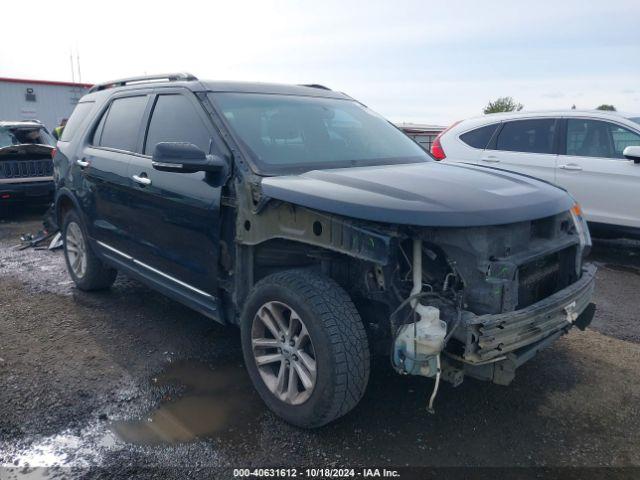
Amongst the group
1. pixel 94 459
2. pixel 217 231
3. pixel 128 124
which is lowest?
pixel 94 459

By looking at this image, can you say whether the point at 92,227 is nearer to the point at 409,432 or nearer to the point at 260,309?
A: the point at 260,309

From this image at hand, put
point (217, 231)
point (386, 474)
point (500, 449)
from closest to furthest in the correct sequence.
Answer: point (386, 474) < point (500, 449) < point (217, 231)

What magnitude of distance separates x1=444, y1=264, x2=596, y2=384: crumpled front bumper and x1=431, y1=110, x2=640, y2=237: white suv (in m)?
3.29

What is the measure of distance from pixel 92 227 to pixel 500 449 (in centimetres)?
388

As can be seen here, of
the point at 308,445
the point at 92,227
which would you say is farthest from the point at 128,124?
the point at 308,445

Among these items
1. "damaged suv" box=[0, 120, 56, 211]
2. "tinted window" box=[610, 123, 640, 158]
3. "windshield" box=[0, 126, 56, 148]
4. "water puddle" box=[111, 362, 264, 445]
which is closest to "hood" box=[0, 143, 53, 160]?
"damaged suv" box=[0, 120, 56, 211]

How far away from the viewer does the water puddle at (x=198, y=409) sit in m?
2.99

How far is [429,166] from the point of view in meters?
3.62

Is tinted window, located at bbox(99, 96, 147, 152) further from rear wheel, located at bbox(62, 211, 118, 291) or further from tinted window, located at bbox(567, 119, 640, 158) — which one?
tinted window, located at bbox(567, 119, 640, 158)

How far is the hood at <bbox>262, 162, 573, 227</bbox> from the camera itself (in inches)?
99.5

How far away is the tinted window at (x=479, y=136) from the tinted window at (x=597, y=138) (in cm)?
101

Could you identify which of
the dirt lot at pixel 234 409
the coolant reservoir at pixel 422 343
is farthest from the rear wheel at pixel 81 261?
the coolant reservoir at pixel 422 343

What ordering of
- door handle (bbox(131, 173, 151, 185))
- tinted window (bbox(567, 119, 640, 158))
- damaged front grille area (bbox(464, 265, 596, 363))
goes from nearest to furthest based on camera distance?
1. damaged front grille area (bbox(464, 265, 596, 363))
2. door handle (bbox(131, 173, 151, 185))
3. tinted window (bbox(567, 119, 640, 158))

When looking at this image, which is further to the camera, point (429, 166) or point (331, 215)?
point (429, 166)
